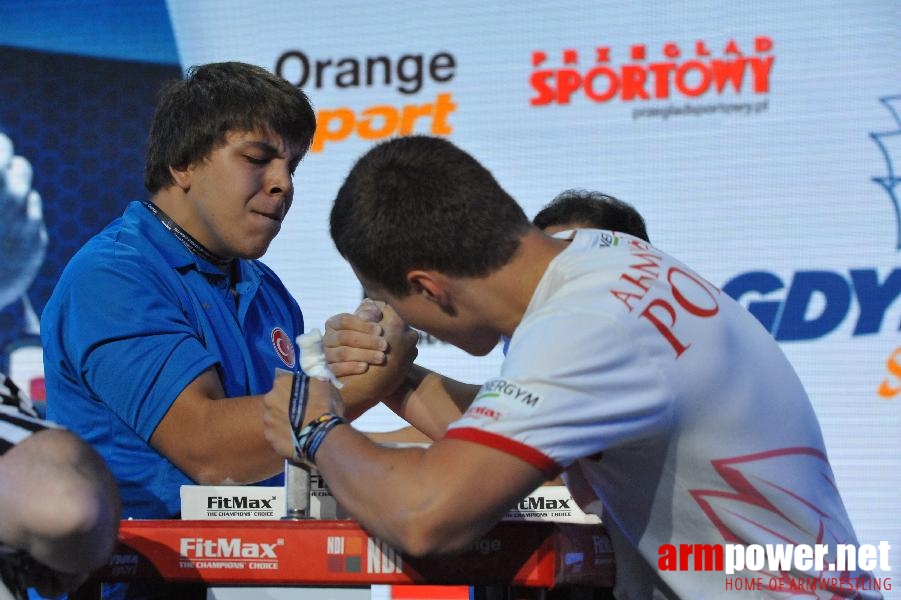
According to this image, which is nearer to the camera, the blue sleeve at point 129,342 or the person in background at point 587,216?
the blue sleeve at point 129,342

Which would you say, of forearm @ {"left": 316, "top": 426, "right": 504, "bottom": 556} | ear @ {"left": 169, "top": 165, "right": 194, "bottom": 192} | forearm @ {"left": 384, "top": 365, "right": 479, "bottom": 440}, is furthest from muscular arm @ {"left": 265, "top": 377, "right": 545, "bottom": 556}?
ear @ {"left": 169, "top": 165, "right": 194, "bottom": 192}

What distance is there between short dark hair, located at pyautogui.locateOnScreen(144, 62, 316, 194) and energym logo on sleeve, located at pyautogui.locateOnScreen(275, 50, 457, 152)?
2.53 m

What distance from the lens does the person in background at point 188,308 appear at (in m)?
1.73

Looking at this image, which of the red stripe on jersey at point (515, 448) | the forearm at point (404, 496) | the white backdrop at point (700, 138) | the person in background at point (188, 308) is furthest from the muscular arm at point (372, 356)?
the white backdrop at point (700, 138)

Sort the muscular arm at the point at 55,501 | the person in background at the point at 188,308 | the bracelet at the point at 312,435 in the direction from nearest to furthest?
the muscular arm at the point at 55,501, the bracelet at the point at 312,435, the person in background at the point at 188,308

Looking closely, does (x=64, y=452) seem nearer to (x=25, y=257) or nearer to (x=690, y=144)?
(x=690, y=144)

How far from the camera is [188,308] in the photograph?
194cm

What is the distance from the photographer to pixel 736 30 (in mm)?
4344

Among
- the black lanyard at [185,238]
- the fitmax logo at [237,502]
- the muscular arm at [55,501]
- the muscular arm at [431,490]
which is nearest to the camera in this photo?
the muscular arm at [55,501]

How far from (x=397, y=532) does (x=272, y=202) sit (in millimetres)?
989

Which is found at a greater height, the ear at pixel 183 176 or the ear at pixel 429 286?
the ear at pixel 183 176

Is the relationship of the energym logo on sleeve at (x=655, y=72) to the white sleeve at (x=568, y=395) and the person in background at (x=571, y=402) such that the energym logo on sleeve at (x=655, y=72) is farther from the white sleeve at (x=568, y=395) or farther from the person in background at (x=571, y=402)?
the white sleeve at (x=568, y=395)

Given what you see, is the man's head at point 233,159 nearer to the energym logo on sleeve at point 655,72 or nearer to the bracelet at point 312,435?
the bracelet at point 312,435
